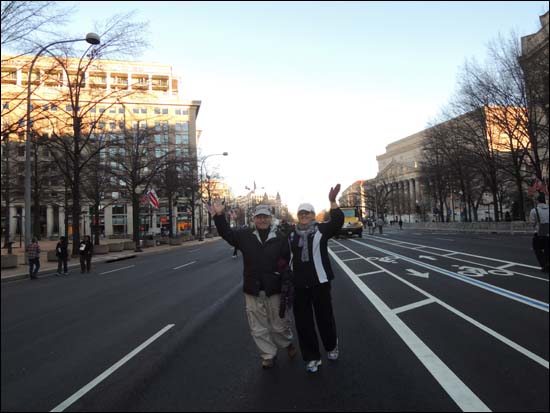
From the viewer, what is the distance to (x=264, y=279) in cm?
438

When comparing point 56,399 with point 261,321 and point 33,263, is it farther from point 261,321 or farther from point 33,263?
point 33,263

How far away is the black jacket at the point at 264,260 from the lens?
439cm

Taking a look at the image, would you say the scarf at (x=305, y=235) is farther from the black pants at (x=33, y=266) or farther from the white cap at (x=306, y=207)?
the black pants at (x=33, y=266)

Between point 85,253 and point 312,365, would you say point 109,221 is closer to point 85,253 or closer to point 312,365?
point 85,253

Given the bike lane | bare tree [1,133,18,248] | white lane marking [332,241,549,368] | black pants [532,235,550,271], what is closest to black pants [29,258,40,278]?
the bike lane

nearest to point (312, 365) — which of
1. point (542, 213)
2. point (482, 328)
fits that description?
point (482, 328)

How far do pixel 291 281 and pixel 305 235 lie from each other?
0.54 metres

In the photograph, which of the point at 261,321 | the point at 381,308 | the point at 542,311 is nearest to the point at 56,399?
the point at 261,321

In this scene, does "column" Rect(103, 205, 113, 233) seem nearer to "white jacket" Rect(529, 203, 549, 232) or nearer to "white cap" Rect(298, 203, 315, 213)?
"white jacket" Rect(529, 203, 549, 232)

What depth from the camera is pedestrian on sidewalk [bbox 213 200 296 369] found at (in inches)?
173

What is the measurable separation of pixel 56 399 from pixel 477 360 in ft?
13.9

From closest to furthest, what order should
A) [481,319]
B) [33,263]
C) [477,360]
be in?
1. [477,360]
2. [481,319]
3. [33,263]

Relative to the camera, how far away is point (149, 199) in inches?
1178

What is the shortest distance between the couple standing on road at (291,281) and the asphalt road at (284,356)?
0.33m
